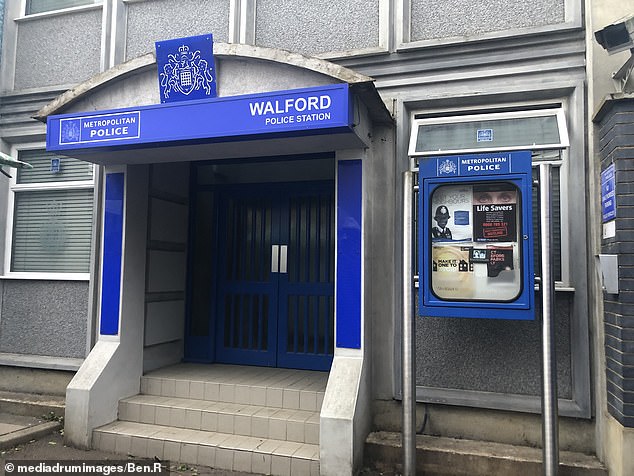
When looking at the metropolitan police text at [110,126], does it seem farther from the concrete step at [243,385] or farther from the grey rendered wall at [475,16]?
the grey rendered wall at [475,16]

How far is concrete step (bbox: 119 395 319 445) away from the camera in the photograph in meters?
4.50

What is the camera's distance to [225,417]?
15.5 feet

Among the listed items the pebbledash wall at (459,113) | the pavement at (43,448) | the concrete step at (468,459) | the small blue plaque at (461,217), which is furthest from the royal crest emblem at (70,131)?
the concrete step at (468,459)

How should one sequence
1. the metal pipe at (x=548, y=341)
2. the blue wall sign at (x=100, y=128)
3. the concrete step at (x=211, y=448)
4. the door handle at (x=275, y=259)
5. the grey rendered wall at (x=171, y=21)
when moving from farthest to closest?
1. the door handle at (x=275, y=259)
2. the grey rendered wall at (x=171, y=21)
3. the blue wall sign at (x=100, y=128)
4. the concrete step at (x=211, y=448)
5. the metal pipe at (x=548, y=341)

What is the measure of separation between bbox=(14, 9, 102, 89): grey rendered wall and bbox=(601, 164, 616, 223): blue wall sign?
214 inches

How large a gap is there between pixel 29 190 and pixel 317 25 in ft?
13.2

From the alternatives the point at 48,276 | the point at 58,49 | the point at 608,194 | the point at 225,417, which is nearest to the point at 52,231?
the point at 48,276

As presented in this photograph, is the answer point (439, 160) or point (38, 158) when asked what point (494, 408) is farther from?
point (38, 158)

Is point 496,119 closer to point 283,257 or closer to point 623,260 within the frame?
point 623,260

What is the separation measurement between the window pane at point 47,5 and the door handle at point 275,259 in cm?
385

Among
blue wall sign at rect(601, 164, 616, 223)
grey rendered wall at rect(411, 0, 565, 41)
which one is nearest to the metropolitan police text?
grey rendered wall at rect(411, 0, 565, 41)

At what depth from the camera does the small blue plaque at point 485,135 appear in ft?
15.2

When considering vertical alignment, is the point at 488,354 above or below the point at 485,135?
below

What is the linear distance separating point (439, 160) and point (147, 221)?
3.21 meters
